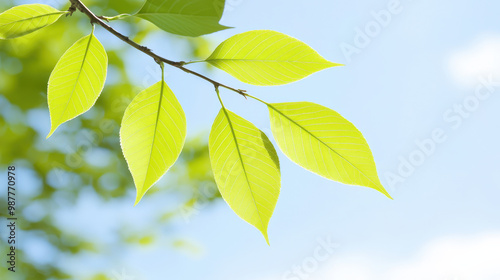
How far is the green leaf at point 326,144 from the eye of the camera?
353mm

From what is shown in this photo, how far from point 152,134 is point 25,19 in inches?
6.7

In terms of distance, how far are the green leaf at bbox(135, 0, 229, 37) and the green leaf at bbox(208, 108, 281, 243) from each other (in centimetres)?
7

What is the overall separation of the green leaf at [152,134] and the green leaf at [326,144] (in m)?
0.08

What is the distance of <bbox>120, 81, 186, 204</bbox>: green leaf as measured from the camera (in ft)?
1.15

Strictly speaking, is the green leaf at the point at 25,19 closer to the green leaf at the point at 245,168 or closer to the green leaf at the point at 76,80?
the green leaf at the point at 76,80

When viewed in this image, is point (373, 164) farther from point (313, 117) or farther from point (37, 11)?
point (37, 11)

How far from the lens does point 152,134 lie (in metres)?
0.36

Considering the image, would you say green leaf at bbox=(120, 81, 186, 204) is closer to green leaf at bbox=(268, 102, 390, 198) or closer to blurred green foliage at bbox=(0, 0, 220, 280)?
green leaf at bbox=(268, 102, 390, 198)

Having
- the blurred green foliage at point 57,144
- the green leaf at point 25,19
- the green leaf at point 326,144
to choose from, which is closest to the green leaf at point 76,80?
the green leaf at point 25,19

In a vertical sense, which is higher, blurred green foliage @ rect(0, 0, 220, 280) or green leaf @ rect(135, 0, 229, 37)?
blurred green foliage @ rect(0, 0, 220, 280)

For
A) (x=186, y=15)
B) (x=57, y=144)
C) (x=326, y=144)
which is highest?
(x=57, y=144)

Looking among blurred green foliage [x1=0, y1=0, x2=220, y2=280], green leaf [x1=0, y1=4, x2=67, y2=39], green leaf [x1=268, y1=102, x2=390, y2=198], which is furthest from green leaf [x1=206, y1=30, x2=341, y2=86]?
blurred green foliage [x1=0, y1=0, x2=220, y2=280]

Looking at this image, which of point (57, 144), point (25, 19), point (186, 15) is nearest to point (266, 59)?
point (186, 15)

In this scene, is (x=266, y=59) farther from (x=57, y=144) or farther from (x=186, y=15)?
(x=57, y=144)
